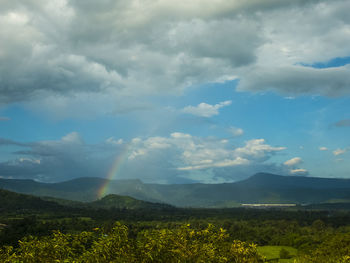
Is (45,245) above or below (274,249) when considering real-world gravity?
above

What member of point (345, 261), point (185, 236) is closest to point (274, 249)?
point (345, 261)

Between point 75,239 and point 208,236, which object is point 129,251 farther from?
point 208,236

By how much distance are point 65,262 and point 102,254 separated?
473 cm

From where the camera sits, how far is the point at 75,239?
31625 mm

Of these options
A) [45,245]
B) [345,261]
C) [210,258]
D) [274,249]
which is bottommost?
[274,249]

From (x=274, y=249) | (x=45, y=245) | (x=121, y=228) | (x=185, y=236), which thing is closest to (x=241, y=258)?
(x=185, y=236)

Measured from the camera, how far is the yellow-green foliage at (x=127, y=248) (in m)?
27.6

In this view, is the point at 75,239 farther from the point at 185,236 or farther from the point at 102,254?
the point at 185,236

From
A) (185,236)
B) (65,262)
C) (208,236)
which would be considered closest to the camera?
(65,262)

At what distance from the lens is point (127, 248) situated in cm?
3019

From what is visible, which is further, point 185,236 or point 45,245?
point 185,236

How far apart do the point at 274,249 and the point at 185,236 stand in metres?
186

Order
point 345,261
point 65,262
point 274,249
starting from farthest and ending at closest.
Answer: point 274,249
point 345,261
point 65,262

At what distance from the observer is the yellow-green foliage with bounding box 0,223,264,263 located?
27.6 m
